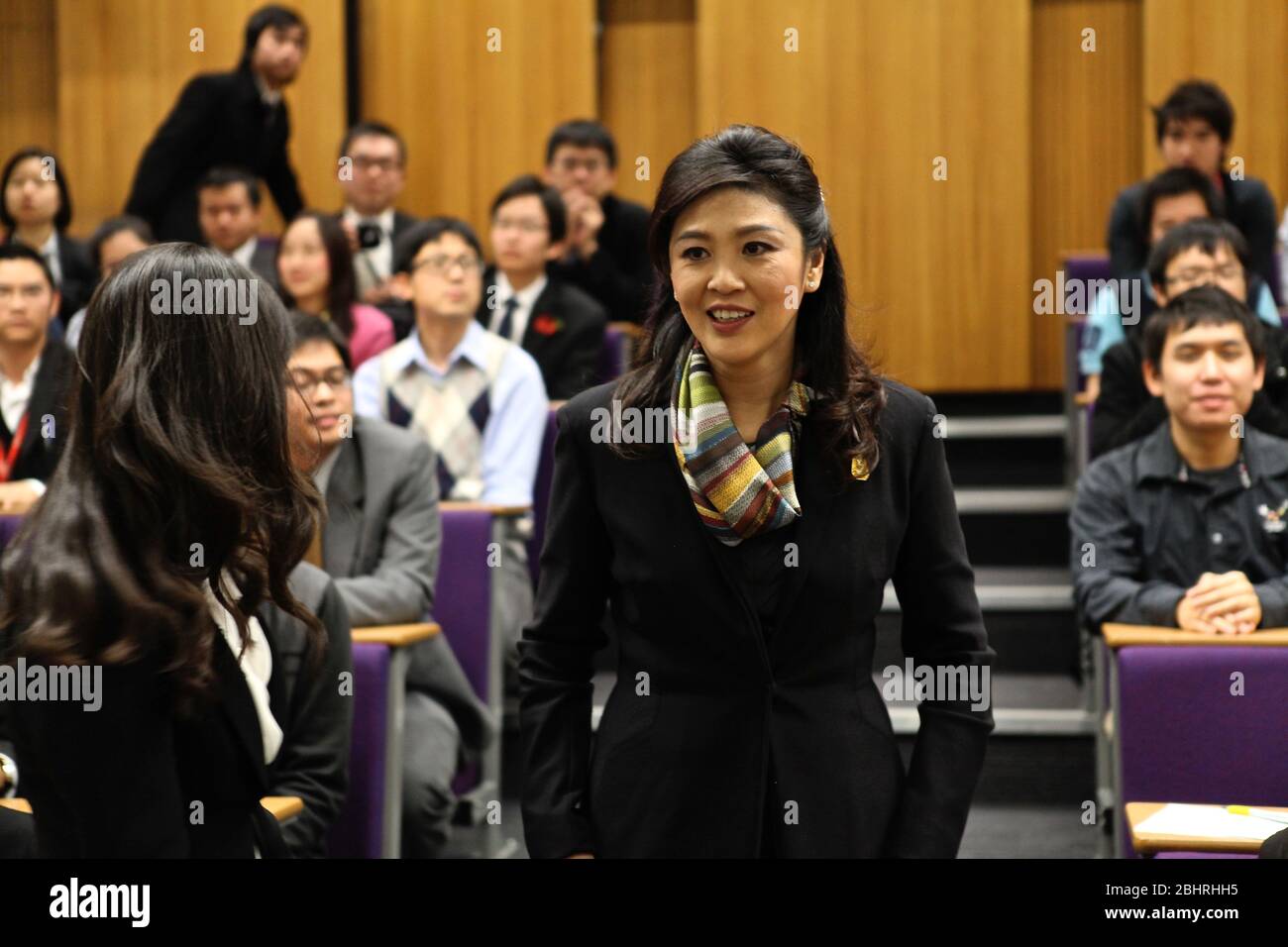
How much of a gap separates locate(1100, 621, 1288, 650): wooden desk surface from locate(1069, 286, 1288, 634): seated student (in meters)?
0.32

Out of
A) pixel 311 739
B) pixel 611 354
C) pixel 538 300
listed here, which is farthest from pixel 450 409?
pixel 311 739

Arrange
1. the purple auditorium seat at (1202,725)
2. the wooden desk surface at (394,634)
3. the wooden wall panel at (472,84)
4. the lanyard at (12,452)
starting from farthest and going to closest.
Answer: the wooden wall panel at (472,84) → the lanyard at (12,452) → the wooden desk surface at (394,634) → the purple auditorium seat at (1202,725)

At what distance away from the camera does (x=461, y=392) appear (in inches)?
154

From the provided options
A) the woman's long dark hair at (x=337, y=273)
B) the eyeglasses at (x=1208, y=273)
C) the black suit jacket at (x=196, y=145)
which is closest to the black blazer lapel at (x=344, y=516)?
the woman's long dark hair at (x=337, y=273)

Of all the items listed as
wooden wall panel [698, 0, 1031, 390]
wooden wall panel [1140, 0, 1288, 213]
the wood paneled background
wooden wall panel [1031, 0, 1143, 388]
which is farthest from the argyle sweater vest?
wooden wall panel [1140, 0, 1288, 213]

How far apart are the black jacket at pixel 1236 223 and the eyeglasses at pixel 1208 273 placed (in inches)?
37.3

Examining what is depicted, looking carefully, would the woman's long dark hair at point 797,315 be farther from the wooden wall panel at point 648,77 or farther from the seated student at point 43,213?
the wooden wall panel at point 648,77

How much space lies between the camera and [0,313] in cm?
383

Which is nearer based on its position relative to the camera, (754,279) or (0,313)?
(754,279)

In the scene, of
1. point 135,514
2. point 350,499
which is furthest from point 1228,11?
point 135,514

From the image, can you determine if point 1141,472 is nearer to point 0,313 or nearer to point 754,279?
point 754,279

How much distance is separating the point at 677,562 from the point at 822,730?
206mm

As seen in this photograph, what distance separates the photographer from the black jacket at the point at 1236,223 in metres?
4.54

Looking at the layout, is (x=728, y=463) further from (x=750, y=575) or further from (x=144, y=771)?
(x=144, y=771)
